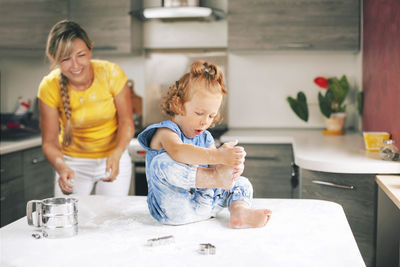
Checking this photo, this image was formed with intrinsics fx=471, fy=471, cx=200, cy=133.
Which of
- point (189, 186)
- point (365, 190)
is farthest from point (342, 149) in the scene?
point (189, 186)

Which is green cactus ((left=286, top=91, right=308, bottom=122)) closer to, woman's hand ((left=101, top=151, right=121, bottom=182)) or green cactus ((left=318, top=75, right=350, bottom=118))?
green cactus ((left=318, top=75, right=350, bottom=118))

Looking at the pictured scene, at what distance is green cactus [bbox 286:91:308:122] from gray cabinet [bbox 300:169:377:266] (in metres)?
1.35

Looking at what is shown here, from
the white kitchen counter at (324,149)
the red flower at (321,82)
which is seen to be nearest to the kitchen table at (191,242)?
the white kitchen counter at (324,149)

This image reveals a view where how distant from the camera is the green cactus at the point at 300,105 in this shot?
3.59 meters

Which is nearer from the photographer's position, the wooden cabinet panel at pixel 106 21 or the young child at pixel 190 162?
the young child at pixel 190 162

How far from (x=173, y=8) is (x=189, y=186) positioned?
2.29 m

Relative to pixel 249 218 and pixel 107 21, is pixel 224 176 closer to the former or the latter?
pixel 249 218

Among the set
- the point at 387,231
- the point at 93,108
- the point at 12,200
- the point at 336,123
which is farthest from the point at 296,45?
the point at 12,200

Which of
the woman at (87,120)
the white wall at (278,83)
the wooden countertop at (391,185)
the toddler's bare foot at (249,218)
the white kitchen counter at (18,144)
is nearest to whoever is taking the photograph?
the toddler's bare foot at (249,218)

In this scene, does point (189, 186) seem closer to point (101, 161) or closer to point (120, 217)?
point (120, 217)

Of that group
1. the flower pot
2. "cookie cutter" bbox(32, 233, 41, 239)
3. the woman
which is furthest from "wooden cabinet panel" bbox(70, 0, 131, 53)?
"cookie cutter" bbox(32, 233, 41, 239)

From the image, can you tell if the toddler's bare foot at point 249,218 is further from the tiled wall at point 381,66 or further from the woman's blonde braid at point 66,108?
the tiled wall at point 381,66

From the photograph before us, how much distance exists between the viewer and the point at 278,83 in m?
3.82

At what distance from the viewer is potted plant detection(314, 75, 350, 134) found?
3420 mm
